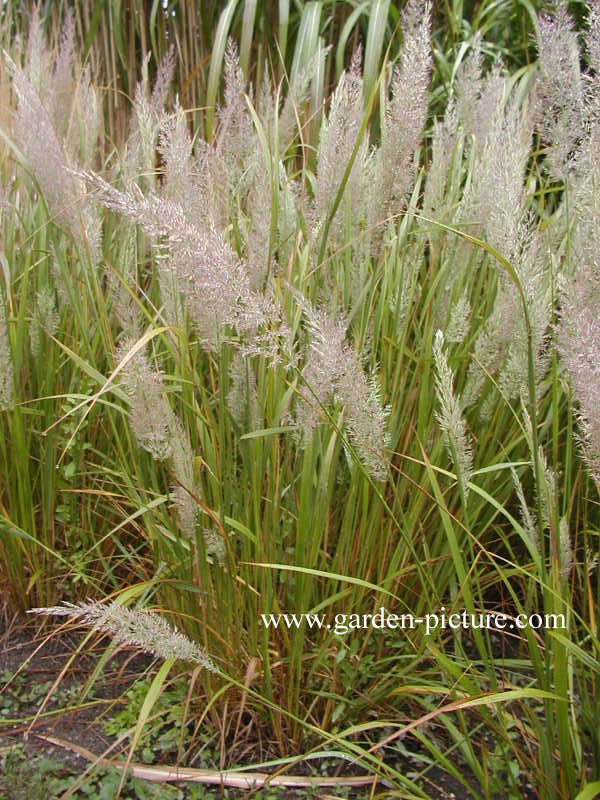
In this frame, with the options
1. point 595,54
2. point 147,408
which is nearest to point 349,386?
point 147,408

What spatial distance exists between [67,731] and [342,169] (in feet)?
4.00

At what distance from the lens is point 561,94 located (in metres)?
1.23

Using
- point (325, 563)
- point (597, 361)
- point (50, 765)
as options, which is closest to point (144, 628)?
point (325, 563)

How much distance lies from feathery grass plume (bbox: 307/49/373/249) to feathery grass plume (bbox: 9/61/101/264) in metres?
0.45

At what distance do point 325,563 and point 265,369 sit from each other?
37cm

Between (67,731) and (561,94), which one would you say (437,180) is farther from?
(67,731)

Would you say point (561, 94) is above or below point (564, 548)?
above

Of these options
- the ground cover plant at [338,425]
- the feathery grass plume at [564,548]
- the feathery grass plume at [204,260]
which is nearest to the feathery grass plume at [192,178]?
the ground cover plant at [338,425]

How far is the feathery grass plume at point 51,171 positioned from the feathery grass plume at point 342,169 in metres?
0.45

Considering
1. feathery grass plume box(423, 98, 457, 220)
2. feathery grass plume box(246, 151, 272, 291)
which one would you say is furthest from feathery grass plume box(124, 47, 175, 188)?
feathery grass plume box(423, 98, 457, 220)

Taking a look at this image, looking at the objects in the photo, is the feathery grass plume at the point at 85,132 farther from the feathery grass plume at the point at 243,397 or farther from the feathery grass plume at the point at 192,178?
the feathery grass plume at the point at 243,397

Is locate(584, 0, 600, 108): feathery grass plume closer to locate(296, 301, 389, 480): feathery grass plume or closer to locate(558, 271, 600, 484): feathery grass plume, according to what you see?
locate(558, 271, 600, 484): feathery grass plume

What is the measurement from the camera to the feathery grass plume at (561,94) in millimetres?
1224

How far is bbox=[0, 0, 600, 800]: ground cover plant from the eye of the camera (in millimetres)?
1107
